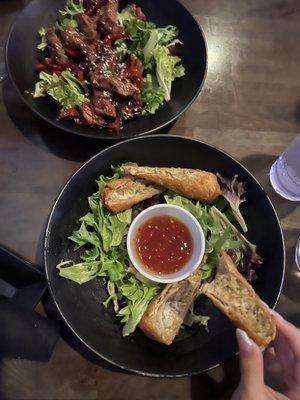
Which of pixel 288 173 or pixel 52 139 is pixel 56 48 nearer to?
pixel 52 139

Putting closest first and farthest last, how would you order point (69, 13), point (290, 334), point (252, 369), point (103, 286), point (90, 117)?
point (252, 369), point (290, 334), point (103, 286), point (90, 117), point (69, 13)

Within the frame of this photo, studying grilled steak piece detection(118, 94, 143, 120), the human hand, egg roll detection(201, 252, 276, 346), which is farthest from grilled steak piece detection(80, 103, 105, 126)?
the human hand

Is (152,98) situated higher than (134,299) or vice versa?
(152,98)

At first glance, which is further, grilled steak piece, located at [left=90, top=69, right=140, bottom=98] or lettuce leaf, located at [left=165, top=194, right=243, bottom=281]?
grilled steak piece, located at [left=90, top=69, right=140, bottom=98]

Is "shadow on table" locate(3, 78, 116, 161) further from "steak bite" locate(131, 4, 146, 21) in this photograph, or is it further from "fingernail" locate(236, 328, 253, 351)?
"fingernail" locate(236, 328, 253, 351)

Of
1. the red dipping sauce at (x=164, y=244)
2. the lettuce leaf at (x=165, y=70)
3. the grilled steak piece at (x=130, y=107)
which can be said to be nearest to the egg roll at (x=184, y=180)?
the red dipping sauce at (x=164, y=244)

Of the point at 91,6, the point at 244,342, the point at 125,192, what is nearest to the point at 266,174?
the point at 125,192

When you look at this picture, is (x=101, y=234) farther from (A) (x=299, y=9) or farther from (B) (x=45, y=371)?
(A) (x=299, y=9)

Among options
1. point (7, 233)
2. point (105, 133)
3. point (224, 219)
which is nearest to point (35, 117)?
point (105, 133)
